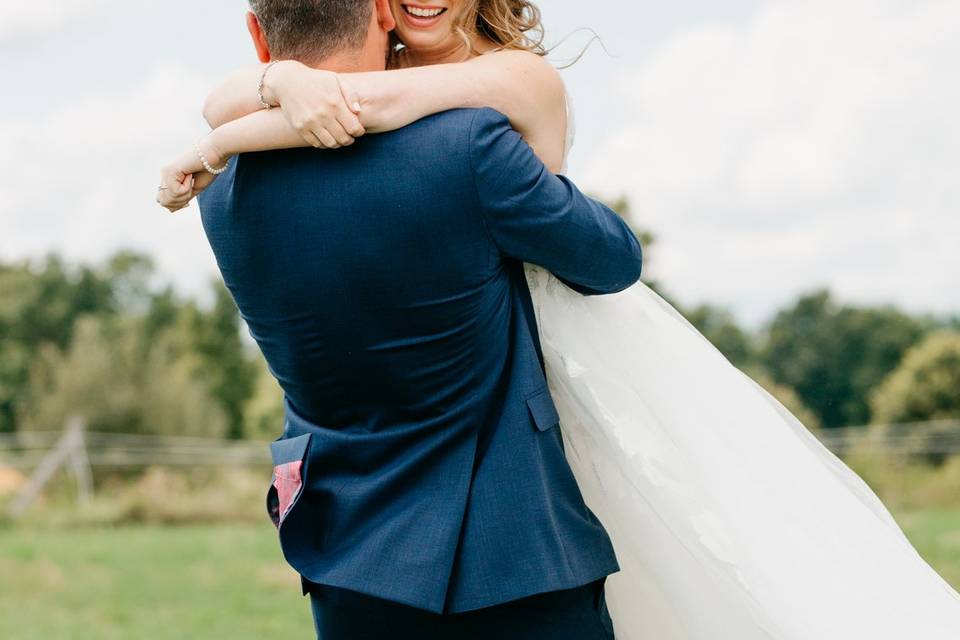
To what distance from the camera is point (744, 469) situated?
6.10 ft

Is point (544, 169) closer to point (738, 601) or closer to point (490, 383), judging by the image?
point (490, 383)

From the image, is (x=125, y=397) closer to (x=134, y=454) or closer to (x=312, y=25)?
(x=134, y=454)

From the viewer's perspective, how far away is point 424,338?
171 centimetres

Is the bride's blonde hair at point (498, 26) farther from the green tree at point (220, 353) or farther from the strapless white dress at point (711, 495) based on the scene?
the green tree at point (220, 353)

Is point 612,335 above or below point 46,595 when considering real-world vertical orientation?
above

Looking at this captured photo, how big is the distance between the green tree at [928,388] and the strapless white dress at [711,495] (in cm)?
3424

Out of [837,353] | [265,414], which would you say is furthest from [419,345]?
[837,353]

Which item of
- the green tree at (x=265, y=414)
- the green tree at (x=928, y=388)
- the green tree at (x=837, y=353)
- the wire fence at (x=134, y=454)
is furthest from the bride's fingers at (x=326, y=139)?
the green tree at (x=837, y=353)

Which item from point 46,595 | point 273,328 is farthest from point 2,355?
point 273,328

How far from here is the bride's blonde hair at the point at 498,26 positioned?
6.40 ft

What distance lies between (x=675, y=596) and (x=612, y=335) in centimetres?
45

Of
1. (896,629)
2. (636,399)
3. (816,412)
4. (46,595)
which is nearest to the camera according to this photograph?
(896,629)

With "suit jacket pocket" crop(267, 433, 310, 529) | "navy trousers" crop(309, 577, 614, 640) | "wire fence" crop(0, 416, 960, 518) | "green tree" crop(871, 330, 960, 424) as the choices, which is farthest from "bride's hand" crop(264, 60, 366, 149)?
"green tree" crop(871, 330, 960, 424)

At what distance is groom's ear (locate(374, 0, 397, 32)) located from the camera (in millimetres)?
1741
